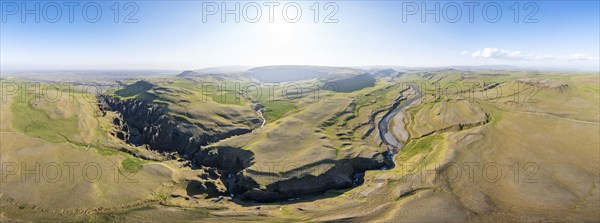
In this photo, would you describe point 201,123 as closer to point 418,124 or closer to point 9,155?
point 9,155

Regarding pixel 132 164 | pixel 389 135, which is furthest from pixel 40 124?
pixel 389 135

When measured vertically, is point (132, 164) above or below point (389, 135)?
below

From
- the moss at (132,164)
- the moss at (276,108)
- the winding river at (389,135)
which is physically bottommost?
the moss at (132,164)

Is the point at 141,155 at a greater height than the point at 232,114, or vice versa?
the point at 232,114

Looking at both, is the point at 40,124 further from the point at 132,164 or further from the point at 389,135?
the point at 389,135

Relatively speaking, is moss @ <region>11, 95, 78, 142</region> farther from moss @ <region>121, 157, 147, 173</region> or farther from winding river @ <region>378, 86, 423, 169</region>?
winding river @ <region>378, 86, 423, 169</region>

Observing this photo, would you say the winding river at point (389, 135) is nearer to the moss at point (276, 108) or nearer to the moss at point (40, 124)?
the moss at point (276, 108)

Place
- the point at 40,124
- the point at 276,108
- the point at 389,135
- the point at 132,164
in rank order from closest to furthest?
the point at 132,164, the point at 40,124, the point at 389,135, the point at 276,108

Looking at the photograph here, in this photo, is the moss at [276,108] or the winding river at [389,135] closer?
the winding river at [389,135]

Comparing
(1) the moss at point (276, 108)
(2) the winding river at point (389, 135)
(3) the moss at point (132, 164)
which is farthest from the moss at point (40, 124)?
(2) the winding river at point (389, 135)

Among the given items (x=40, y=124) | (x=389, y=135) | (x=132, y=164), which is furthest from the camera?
(x=389, y=135)

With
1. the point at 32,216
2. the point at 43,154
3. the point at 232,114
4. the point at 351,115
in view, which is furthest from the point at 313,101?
the point at 32,216
